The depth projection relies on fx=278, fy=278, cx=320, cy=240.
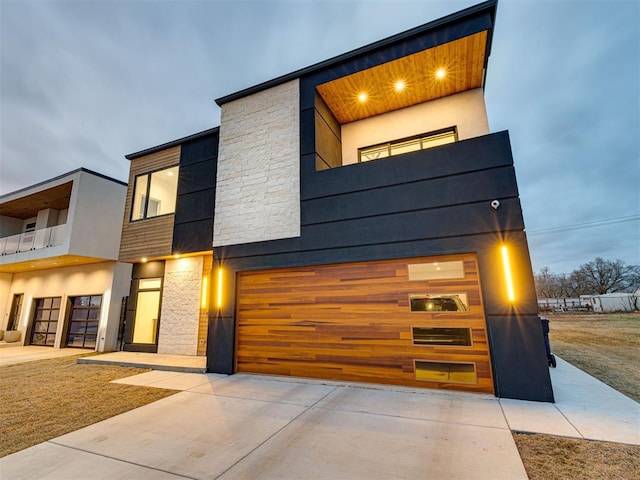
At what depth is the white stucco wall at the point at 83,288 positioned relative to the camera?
10484 millimetres

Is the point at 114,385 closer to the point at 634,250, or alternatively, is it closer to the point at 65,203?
the point at 65,203

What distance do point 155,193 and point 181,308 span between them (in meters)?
4.08

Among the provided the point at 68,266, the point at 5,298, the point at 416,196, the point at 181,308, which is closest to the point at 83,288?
the point at 68,266

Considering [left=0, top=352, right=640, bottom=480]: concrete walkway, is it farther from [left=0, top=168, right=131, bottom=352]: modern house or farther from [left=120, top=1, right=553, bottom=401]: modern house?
[left=0, top=168, right=131, bottom=352]: modern house

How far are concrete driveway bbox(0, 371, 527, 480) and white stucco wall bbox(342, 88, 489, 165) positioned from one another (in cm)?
572

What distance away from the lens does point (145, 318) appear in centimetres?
952

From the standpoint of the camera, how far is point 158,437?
123 inches

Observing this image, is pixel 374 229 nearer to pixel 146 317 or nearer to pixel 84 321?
pixel 146 317

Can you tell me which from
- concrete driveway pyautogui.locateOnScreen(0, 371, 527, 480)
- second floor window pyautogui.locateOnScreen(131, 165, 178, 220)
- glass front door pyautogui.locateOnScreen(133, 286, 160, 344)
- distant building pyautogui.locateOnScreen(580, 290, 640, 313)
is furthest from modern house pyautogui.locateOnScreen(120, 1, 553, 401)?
distant building pyautogui.locateOnScreen(580, 290, 640, 313)

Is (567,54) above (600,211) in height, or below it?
above

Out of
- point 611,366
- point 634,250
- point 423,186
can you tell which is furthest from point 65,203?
point 634,250

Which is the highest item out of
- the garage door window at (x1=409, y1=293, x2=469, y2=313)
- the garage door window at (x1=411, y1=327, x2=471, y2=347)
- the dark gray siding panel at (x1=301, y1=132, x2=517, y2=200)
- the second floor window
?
the second floor window

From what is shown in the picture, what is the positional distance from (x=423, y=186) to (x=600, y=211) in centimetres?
8461

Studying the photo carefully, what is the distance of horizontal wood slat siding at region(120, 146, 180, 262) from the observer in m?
8.98
